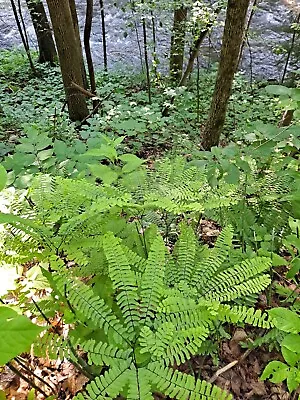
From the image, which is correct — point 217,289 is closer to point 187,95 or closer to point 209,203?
point 209,203

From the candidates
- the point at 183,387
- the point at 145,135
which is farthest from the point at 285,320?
the point at 145,135

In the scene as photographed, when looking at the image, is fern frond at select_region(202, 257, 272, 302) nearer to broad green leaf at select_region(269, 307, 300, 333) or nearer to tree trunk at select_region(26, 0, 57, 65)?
broad green leaf at select_region(269, 307, 300, 333)

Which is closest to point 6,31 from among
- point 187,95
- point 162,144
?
point 187,95

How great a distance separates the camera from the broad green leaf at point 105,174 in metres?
1.97

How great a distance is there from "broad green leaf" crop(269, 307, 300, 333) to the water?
33.7ft

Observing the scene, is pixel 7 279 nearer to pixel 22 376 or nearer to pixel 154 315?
pixel 22 376

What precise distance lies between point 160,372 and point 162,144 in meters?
4.76

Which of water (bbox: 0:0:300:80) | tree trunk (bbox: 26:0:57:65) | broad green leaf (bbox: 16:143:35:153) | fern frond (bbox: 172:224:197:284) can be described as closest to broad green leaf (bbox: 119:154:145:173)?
fern frond (bbox: 172:224:197:284)

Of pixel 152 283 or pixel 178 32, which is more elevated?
pixel 152 283

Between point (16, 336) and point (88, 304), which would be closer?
point (16, 336)

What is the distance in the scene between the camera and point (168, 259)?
1.92 m

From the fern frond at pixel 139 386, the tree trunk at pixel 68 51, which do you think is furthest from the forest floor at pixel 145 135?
the fern frond at pixel 139 386

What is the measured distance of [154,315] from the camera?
1598 millimetres

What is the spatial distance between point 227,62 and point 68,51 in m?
2.67
